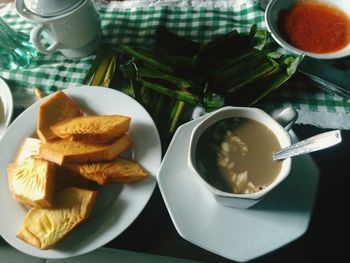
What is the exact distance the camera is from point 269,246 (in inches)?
21.8

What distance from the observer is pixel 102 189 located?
2.21 feet

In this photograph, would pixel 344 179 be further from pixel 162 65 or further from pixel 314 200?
pixel 162 65

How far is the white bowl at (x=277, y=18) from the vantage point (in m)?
0.77

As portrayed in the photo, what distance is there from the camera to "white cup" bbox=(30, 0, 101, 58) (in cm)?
78

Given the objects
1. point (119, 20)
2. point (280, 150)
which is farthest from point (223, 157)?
point (119, 20)

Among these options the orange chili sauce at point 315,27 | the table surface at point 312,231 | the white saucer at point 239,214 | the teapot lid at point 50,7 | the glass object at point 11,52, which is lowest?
the table surface at point 312,231

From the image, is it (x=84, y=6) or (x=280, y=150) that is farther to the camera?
(x=84, y=6)

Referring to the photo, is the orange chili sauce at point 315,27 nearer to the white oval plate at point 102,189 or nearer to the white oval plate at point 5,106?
the white oval plate at point 102,189

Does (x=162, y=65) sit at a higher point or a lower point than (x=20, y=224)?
higher

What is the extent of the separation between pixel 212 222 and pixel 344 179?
0.26 m

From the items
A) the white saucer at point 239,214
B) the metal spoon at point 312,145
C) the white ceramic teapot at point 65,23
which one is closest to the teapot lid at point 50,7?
the white ceramic teapot at point 65,23

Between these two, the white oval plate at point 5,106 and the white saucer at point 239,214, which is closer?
the white saucer at point 239,214

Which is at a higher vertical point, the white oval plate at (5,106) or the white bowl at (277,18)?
the white bowl at (277,18)

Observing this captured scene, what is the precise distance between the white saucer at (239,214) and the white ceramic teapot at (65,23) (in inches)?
15.7
